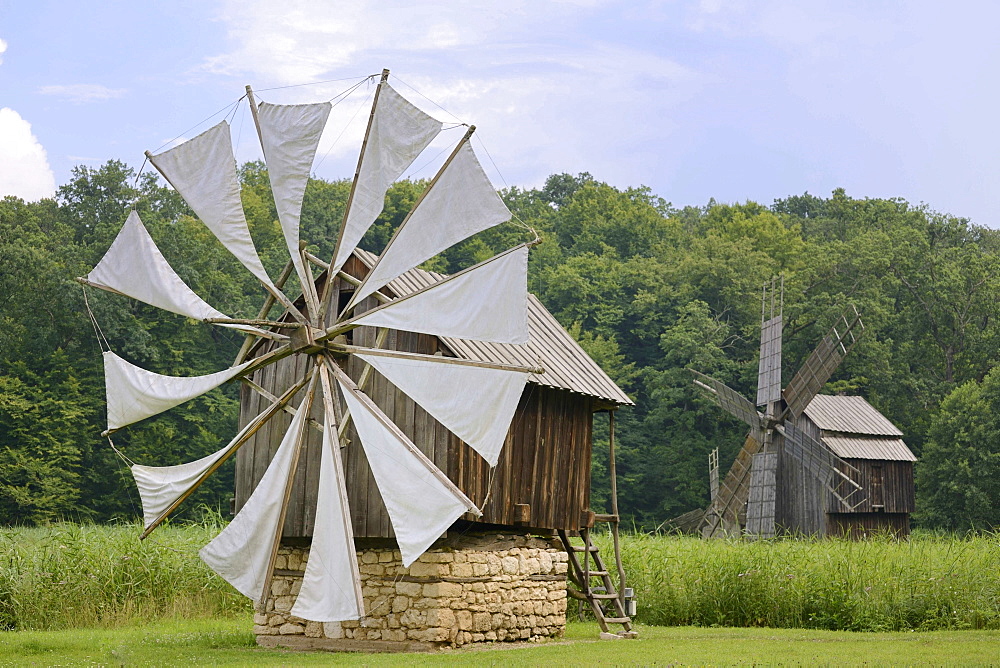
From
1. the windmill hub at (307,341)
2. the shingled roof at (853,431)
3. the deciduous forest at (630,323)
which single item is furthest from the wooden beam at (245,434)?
the deciduous forest at (630,323)

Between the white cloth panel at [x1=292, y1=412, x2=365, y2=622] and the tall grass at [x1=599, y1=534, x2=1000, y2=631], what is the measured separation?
9.05 meters

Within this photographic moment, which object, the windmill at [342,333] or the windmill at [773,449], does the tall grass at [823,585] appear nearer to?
the windmill at [342,333]

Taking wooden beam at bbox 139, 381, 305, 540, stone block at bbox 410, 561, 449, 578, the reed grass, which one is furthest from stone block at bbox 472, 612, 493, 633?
the reed grass

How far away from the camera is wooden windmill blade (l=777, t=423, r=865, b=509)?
98.0 ft

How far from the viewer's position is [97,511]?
1455 inches

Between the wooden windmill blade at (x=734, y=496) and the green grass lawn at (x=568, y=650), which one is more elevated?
the wooden windmill blade at (x=734, y=496)

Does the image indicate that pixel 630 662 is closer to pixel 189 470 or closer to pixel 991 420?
pixel 189 470

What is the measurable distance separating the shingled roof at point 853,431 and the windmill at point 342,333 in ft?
65.8

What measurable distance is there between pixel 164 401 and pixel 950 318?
38.6 meters

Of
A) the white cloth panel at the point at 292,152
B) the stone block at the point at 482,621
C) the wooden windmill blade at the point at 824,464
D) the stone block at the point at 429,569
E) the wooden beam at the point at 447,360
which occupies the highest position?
the white cloth panel at the point at 292,152

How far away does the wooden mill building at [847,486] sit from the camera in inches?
1219

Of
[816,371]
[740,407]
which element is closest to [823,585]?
[816,371]

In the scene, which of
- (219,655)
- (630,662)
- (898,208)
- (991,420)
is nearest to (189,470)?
(219,655)

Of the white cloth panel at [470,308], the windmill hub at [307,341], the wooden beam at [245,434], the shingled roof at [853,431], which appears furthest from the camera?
the shingled roof at [853,431]
